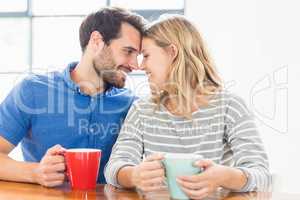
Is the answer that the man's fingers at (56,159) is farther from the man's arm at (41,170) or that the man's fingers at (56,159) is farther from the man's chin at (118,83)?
the man's chin at (118,83)

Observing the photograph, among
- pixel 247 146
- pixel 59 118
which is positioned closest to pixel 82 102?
pixel 59 118

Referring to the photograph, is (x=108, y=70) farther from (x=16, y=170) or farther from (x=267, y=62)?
(x=267, y=62)

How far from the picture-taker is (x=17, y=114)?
1.27m

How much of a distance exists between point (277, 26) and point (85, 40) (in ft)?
5.48

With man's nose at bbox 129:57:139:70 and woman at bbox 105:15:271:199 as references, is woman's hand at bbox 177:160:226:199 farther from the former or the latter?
man's nose at bbox 129:57:139:70

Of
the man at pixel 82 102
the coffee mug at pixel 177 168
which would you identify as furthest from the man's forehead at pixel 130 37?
the coffee mug at pixel 177 168

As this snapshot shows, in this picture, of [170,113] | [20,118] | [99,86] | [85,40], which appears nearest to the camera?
[170,113]

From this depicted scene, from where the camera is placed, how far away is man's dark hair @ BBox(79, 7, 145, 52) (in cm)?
140

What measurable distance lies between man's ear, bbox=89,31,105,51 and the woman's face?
0.30 m

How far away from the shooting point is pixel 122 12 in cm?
144

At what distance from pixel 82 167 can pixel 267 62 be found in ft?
7.00

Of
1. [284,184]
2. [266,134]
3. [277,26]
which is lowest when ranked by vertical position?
[284,184]

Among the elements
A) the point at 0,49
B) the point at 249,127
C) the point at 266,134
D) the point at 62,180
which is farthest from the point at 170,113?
the point at 0,49

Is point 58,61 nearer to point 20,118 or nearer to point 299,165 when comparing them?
point 299,165
